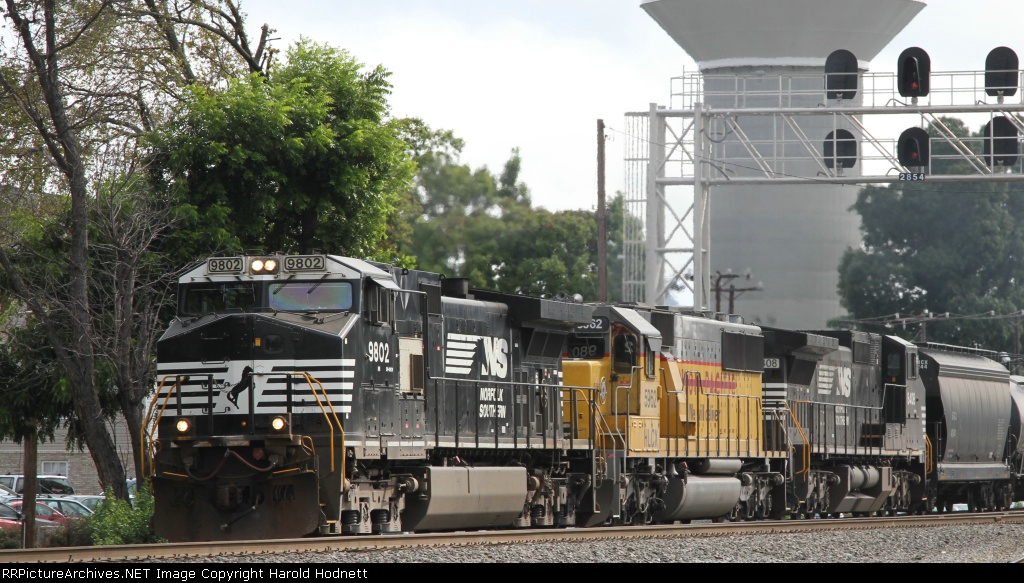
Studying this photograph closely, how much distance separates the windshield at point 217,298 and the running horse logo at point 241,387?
0.83 m

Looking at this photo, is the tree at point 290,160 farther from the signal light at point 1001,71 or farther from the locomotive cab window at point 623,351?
the signal light at point 1001,71

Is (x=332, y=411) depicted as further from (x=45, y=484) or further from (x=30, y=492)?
(x=45, y=484)

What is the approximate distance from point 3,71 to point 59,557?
13166 mm

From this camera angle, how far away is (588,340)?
2211 cm

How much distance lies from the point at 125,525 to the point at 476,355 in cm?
585

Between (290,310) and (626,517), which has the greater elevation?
(290,310)

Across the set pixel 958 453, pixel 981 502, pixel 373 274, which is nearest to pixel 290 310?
pixel 373 274

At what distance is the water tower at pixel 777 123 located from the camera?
62.9 meters

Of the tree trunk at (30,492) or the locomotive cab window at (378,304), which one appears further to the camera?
the tree trunk at (30,492)

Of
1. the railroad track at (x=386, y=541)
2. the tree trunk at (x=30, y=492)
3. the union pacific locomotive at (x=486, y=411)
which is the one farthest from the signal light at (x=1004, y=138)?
the tree trunk at (x=30, y=492)

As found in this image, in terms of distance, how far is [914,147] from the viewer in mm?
29188

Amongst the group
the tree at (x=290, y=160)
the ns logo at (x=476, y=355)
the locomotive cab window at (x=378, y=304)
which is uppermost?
the tree at (x=290, y=160)

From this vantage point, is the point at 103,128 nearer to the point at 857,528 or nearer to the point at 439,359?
the point at 439,359

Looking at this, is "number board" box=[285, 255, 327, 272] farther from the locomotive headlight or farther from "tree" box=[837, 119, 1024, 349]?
"tree" box=[837, 119, 1024, 349]
